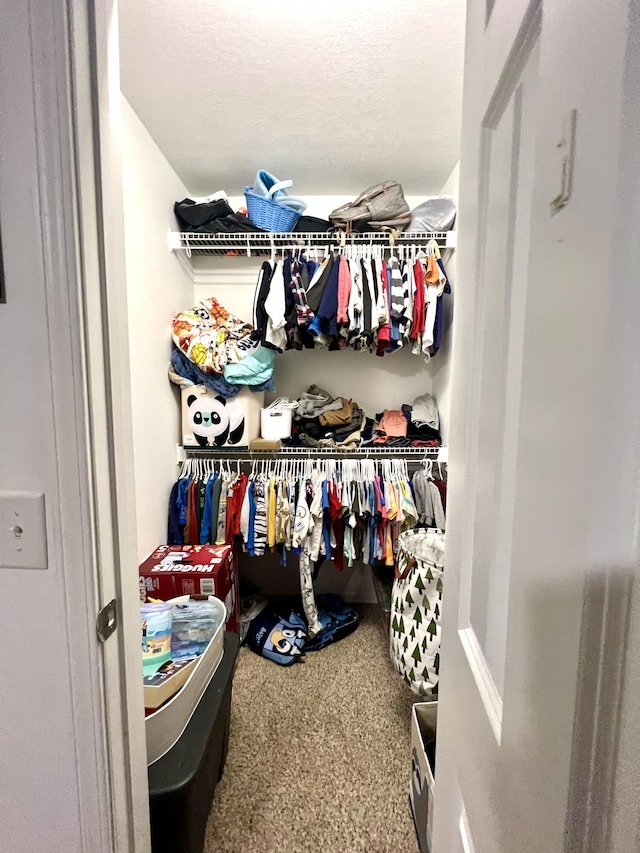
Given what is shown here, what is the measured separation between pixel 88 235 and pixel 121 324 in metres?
0.15

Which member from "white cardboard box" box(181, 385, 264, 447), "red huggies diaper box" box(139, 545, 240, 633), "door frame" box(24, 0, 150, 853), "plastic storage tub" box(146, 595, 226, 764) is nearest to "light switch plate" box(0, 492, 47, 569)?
"door frame" box(24, 0, 150, 853)

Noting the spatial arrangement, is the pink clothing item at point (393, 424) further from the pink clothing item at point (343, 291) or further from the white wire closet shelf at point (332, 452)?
the pink clothing item at point (343, 291)

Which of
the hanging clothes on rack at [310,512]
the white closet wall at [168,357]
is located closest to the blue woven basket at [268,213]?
the white closet wall at [168,357]

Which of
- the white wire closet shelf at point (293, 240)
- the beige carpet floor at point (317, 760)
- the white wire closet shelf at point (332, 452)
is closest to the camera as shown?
the beige carpet floor at point (317, 760)

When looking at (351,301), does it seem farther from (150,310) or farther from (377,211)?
(150,310)

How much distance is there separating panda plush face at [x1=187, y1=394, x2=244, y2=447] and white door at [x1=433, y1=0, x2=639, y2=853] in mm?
1649

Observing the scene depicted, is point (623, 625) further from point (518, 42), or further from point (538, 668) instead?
point (518, 42)

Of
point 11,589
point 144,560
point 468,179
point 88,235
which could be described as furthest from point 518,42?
point 144,560

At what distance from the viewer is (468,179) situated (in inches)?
27.7

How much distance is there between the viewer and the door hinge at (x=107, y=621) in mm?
640

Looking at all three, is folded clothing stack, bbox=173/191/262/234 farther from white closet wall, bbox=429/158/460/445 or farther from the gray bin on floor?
the gray bin on floor

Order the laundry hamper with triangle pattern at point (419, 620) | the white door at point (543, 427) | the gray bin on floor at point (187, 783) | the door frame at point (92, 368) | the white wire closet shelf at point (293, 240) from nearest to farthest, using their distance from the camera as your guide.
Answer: the white door at point (543, 427)
the door frame at point (92, 368)
the gray bin on floor at point (187, 783)
the laundry hamper with triangle pattern at point (419, 620)
the white wire closet shelf at point (293, 240)

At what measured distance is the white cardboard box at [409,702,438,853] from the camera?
113 centimetres

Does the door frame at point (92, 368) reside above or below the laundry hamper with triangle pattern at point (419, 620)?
above
